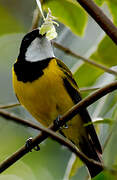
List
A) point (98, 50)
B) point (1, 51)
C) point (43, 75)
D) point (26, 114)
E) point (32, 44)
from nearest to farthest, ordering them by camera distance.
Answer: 1. point (98, 50)
2. point (43, 75)
3. point (32, 44)
4. point (26, 114)
5. point (1, 51)

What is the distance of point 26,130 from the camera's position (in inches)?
148

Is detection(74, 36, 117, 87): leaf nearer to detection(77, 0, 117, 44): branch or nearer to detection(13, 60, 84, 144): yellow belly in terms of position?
detection(13, 60, 84, 144): yellow belly

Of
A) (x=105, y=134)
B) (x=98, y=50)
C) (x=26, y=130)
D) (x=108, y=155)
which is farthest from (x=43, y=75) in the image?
(x=26, y=130)

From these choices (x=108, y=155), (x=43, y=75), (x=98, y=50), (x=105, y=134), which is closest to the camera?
(x=108, y=155)

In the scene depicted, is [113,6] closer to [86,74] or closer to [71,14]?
[71,14]

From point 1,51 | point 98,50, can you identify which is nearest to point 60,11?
point 98,50

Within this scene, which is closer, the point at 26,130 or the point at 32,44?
the point at 32,44

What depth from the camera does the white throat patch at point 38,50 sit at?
2352 mm

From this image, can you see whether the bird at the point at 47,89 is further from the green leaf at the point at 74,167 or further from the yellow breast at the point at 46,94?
the green leaf at the point at 74,167

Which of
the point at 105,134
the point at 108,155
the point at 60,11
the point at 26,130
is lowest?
the point at 26,130

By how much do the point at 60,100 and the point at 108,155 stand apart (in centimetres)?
135

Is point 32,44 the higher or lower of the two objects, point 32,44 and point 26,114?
the higher

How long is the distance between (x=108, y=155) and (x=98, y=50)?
98 cm

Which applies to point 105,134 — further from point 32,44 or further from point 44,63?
point 32,44
